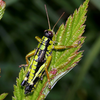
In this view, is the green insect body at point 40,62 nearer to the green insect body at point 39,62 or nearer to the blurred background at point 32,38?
the green insect body at point 39,62

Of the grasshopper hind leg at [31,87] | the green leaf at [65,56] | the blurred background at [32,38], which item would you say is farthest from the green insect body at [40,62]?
the blurred background at [32,38]

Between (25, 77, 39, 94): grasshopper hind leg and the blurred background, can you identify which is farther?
the blurred background

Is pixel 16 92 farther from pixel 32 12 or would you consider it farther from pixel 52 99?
pixel 32 12

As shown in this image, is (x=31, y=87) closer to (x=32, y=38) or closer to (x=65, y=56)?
(x=65, y=56)

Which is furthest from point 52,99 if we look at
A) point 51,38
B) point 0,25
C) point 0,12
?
point 0,12

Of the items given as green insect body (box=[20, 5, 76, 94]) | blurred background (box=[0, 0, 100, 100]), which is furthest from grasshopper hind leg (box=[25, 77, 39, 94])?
blurred background (box=[0, 0, 100, 100])

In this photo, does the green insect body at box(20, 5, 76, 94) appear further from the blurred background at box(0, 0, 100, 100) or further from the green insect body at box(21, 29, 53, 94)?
the blurred background at box(0, 0, 100, 100)
